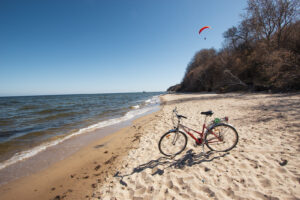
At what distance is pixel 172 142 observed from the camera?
4090mm

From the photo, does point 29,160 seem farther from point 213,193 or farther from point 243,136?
point 243,136

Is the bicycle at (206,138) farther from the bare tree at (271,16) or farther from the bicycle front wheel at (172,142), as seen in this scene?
the bare tree at (271,16)

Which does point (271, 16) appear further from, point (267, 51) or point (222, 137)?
point (222, 137)

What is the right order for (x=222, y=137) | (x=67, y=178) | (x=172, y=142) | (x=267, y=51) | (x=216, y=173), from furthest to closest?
1. (x=267, y=51)
2. (x=172, y=142)
3. (x=222, y=137)
4. (x=67, y=178)
5. (x=216, y=173)

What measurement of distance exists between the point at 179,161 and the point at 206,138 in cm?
113

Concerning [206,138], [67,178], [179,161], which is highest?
[206,138]

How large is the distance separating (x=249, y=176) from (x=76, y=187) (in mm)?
4244

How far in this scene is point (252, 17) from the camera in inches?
838

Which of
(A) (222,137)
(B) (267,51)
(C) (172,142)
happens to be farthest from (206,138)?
(B) (267,51)

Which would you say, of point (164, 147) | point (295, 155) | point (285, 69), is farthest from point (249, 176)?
point (285, 69)

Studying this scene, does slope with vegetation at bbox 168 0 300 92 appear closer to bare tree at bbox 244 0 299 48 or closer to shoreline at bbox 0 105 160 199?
bare tree at bbox 244 0 299 48

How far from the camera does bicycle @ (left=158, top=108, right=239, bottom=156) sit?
12.5 feet

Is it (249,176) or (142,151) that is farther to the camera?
(142,151)

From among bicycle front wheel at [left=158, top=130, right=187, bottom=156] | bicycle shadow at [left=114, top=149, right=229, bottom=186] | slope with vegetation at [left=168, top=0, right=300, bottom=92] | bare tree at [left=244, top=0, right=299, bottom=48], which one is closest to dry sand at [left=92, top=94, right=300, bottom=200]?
bicycle shadow at [left=114, top=149, right=229, bottom=186]
